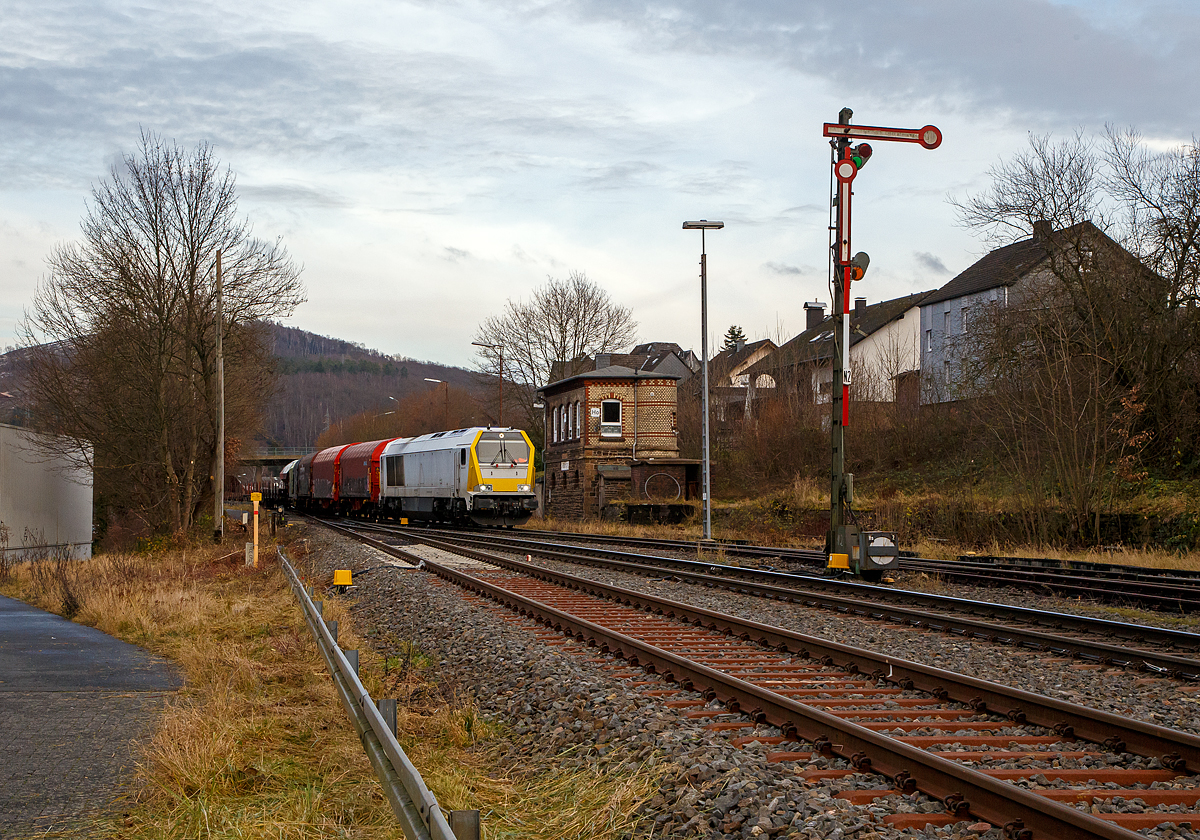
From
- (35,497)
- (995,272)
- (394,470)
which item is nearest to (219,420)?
(35,497)

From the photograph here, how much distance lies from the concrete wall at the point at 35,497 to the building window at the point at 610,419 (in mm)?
20546

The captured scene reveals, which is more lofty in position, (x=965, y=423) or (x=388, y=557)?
(x=965, y=423)

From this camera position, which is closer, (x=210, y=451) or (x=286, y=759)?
(x=286, y=759)

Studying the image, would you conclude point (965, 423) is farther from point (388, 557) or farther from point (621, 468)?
point (388, 557)

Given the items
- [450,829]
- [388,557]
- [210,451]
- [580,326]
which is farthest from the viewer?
[580,326]

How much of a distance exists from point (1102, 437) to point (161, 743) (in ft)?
69.9

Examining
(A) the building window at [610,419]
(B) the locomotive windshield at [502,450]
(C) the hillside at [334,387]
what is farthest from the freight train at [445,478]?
(C) the hillside at [334,387]

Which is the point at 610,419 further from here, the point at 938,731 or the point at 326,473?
the point at 938,731

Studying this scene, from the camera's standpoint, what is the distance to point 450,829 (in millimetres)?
3672

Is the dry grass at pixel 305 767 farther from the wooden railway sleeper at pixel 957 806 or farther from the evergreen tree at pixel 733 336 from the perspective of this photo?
the evergreen tree at pixel 733 336

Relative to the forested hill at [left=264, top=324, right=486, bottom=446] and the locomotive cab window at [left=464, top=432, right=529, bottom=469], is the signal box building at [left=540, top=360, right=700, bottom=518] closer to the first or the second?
the locomotive cab window at [left=464, top=432, right=529, bottom=469]

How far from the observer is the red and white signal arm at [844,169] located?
1778 cm

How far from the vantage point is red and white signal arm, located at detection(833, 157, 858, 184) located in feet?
58.3

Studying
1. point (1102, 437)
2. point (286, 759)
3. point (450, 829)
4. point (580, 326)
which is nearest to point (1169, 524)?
point (1102, 437)
